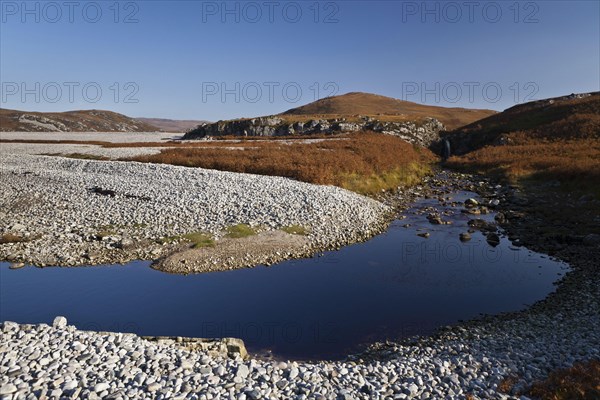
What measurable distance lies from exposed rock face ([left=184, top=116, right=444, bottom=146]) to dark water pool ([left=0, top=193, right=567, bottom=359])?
64.0m

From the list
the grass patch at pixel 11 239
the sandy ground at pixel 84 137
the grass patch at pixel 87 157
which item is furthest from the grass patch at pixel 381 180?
the sandy ground at pixel 84 137

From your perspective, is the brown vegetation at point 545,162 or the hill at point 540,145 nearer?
the brown vegetation at point 545,162

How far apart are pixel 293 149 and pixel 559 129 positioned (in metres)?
47.1

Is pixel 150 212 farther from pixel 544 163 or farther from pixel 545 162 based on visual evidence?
pixel 545 162

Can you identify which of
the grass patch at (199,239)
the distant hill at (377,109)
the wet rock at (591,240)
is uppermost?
the distant hill at (377,109)

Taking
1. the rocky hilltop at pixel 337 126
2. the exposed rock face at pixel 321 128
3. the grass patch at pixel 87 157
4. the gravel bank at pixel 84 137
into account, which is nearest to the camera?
the grass patch at pixel 87 157

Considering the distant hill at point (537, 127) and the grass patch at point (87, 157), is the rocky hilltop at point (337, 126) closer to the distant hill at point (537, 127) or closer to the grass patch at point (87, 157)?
the distant hill at point (537, 127)

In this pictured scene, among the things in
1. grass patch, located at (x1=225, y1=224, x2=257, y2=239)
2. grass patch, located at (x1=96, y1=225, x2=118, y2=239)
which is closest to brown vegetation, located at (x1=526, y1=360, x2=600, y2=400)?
grass patch, located at (x1=225, y1=224, x2=257, y2=239)

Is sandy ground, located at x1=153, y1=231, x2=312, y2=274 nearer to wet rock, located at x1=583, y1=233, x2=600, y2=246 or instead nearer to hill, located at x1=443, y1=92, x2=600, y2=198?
wet rock, located at x1=583, y1=233, x2=600, y2=246

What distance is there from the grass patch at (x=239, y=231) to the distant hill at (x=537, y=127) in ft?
192

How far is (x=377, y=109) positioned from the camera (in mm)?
152500

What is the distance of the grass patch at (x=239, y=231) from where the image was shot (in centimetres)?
2098

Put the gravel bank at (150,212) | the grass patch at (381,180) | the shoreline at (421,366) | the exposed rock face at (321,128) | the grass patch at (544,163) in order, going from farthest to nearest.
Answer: the exposed rock face at (321,128)
the grass patch at (381,180)
the grass patch at (544,163)
the gravel bank at (150,212)
the shoreline at (421,366)

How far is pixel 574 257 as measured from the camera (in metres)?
19.6
